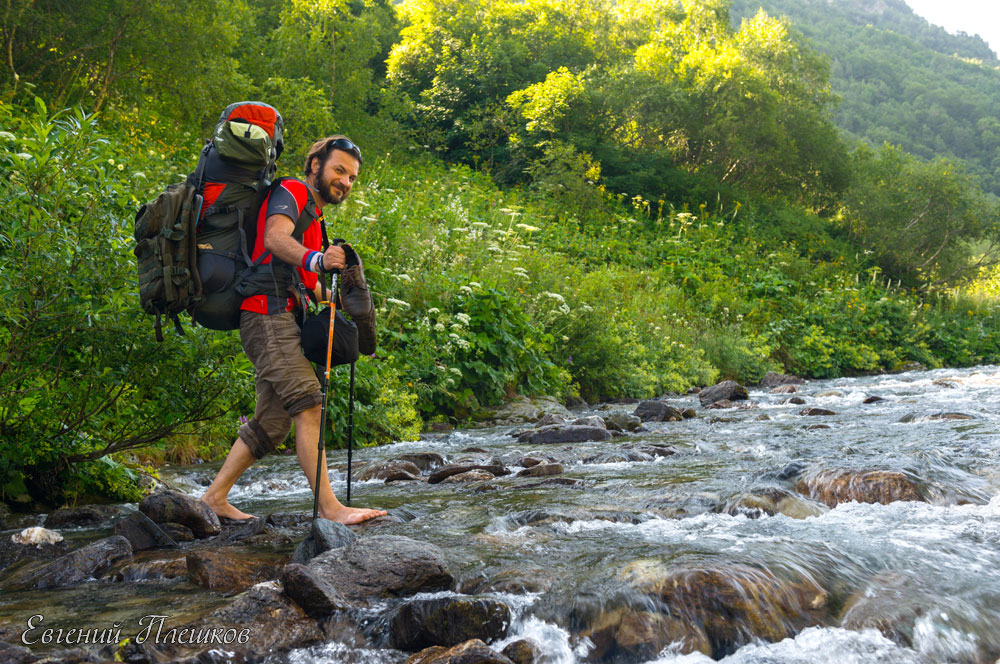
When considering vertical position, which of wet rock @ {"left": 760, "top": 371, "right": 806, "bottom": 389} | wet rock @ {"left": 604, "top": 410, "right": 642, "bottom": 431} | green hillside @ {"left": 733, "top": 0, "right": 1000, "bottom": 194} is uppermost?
green hillside @ {"left": 733, "top": 0, "right": 1000, "bottom": 194}

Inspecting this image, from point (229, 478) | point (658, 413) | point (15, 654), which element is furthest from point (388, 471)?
point (658, 413)

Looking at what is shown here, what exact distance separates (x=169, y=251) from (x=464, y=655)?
235 centimetres

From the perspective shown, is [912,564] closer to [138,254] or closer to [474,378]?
[138,254]

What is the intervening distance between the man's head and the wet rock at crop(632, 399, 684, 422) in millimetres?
7303

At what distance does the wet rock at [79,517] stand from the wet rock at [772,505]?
12.9ft

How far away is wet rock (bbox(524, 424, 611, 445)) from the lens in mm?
8641

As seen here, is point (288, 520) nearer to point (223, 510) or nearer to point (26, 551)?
point (223, 510)

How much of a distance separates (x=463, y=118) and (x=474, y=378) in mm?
19936

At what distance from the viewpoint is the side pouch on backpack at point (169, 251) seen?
3680 mm

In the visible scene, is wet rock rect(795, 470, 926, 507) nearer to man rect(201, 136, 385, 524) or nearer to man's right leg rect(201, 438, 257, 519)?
man rect(201, 136, 385, 524)

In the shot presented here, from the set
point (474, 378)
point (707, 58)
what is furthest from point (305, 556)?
point (707, 58)

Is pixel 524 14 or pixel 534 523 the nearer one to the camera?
pixel 534 523

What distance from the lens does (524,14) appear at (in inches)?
1358
